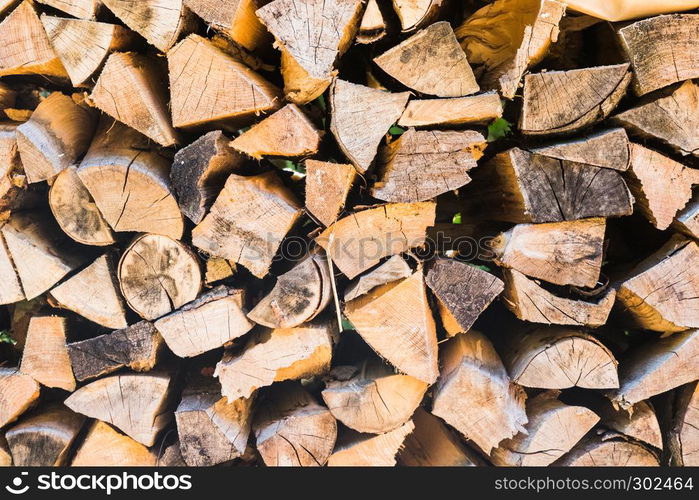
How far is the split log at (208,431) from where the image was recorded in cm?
200

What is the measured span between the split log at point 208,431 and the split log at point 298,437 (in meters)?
0.10

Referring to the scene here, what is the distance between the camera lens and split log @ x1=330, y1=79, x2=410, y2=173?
1.71m

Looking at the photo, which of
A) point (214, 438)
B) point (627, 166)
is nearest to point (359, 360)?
point (214, 438)

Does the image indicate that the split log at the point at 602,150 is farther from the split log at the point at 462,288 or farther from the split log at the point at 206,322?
the split log at the point at 206,322

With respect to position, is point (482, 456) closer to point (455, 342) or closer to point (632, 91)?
point (455, 342)

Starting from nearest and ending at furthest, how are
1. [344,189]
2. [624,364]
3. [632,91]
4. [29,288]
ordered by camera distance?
1. [344,189]
2. [632,91]
3. [29,288]
4. [624,364]

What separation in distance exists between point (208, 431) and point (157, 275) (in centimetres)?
65

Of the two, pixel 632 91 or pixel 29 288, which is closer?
pixel 632 91

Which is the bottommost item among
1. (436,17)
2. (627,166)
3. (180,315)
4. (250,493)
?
(250,493)

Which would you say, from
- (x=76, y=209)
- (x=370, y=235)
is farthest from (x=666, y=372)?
(x=76, y=209)

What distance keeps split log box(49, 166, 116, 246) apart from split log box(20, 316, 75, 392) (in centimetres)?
40

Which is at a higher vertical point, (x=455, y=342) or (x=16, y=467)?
(x=455, y=342)

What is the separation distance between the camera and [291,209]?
6.02ft

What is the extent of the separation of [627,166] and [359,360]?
4.33ft
